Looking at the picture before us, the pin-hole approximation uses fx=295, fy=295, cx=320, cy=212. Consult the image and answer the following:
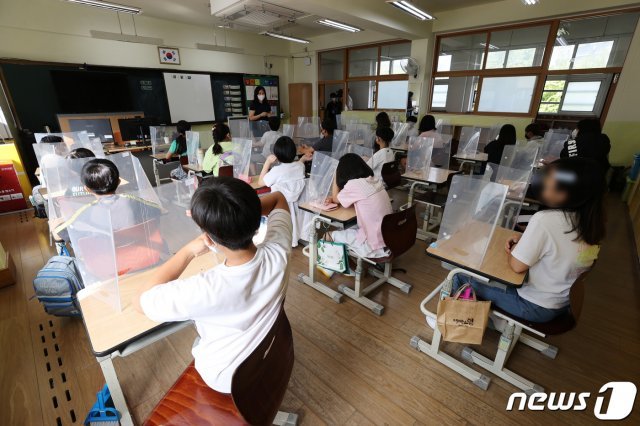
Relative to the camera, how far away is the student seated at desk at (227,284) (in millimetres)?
774

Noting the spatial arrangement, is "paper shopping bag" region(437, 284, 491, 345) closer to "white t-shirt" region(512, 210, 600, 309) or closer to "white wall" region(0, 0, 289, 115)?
"white t-shirt" region(512, 210, 600, 309)

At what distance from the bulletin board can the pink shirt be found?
6.76 meters

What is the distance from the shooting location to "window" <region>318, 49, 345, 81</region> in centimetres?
866

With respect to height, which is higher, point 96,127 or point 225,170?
point 96,127

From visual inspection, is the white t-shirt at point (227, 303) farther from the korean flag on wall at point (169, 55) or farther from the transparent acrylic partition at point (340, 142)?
the korean flag on wall at point (169, 55)

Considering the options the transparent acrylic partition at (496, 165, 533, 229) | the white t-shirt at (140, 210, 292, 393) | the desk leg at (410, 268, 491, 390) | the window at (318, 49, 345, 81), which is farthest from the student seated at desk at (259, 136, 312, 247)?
the window at (318, 49, 345, 81)

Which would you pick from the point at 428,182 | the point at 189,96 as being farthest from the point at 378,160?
the point at 189,96

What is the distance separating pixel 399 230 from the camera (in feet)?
6.42

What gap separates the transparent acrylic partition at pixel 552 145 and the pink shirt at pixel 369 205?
323 cm

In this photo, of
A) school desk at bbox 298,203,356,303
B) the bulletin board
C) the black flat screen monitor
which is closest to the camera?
school desk at bbox 298,203,356,303

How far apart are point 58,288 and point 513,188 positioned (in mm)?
3410

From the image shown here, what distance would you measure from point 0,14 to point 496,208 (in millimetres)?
7245

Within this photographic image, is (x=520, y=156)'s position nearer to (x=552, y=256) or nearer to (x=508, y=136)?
(x=508, y=136)

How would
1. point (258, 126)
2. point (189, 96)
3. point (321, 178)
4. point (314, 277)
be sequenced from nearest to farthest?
point (321, 178), point (314, 277), point (258, 126), point (189, 96)
